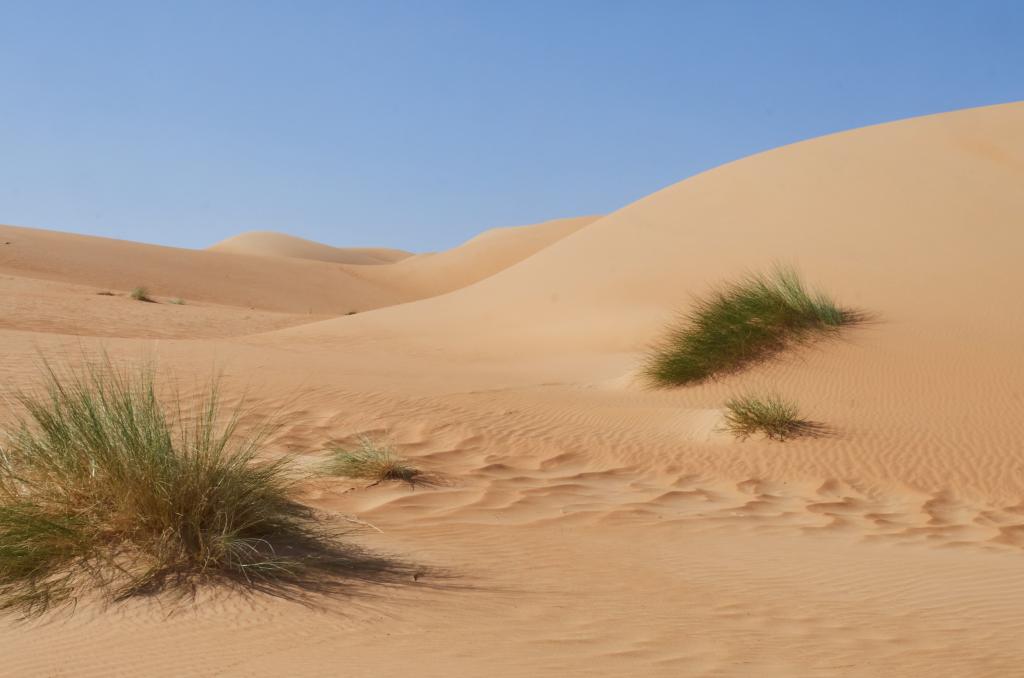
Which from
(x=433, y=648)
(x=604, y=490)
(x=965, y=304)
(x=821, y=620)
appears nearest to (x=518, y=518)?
(x=604, y=490)

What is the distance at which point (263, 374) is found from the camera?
1204cm

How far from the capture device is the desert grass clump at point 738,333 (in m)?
12.7

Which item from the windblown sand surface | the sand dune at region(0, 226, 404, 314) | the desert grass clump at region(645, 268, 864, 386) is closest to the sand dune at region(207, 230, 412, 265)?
the sand dune at region(0, 226, 404, 314)

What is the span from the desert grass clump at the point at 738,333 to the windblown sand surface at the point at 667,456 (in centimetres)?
39

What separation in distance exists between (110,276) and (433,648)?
42433 millimetres

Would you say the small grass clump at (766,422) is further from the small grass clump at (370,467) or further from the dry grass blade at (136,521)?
the dry grass blade at (136,521)

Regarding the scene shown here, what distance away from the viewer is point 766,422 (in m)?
9.94

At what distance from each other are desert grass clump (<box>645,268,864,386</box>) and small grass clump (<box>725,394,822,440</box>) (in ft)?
7.71

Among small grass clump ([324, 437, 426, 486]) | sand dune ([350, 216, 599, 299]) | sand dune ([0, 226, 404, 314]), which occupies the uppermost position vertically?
sand dune ([350, 216, 599, 299])

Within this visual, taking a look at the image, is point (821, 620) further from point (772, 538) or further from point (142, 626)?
point (142, 626)

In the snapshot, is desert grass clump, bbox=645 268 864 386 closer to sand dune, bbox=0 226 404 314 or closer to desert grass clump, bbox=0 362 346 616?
desert grass clump, bbox=0 362 346 616

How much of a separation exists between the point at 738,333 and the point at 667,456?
4021 millimetres

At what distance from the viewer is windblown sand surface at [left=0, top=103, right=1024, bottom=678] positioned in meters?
3.70

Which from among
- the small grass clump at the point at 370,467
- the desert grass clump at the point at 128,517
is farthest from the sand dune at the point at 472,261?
the desert grass clump at the point at 128,517
